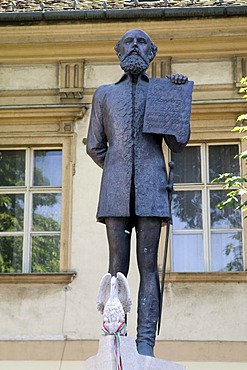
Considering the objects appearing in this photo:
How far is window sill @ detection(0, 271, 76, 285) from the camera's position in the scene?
1122 cm

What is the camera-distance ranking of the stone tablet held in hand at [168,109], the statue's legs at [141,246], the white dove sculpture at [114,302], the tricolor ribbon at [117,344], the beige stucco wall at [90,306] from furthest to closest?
the beige stucco wall at [90,306], the stone tablet held in hand at [168,109], the statue's legs at [141,246], the white dove sculpture at [114,302], the tricolor ribbon at [117,344]

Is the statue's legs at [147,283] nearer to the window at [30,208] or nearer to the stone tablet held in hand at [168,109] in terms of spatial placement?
the stone tablet held in hand at [168,109]

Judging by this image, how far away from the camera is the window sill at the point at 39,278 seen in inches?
442

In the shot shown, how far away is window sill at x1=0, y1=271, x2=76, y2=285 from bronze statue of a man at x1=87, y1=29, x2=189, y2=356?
221 inches

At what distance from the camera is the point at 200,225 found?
11.7 metres

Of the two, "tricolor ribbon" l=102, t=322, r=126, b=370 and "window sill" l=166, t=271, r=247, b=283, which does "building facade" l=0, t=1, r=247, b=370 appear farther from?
"tricolor ribbon" l=102, t=322, r=126, b=370

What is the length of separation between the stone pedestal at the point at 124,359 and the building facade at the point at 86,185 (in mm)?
6024

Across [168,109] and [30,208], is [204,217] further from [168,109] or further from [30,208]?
[168,109]

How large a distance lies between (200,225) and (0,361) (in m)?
3.33

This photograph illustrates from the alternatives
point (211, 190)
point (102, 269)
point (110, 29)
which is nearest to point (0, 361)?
point (102, 269)

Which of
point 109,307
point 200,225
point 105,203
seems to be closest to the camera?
point 109,307


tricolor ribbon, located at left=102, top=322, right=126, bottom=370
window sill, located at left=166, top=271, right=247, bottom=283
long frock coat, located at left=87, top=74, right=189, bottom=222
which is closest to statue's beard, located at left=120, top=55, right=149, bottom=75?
long frock coat, located at left=87, top=74, right=189, bottom=222

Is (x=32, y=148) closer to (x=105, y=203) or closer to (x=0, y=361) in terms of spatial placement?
(x=0, y=361)

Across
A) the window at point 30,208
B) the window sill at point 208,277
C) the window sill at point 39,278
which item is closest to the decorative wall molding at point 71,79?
the window at point 30,208
